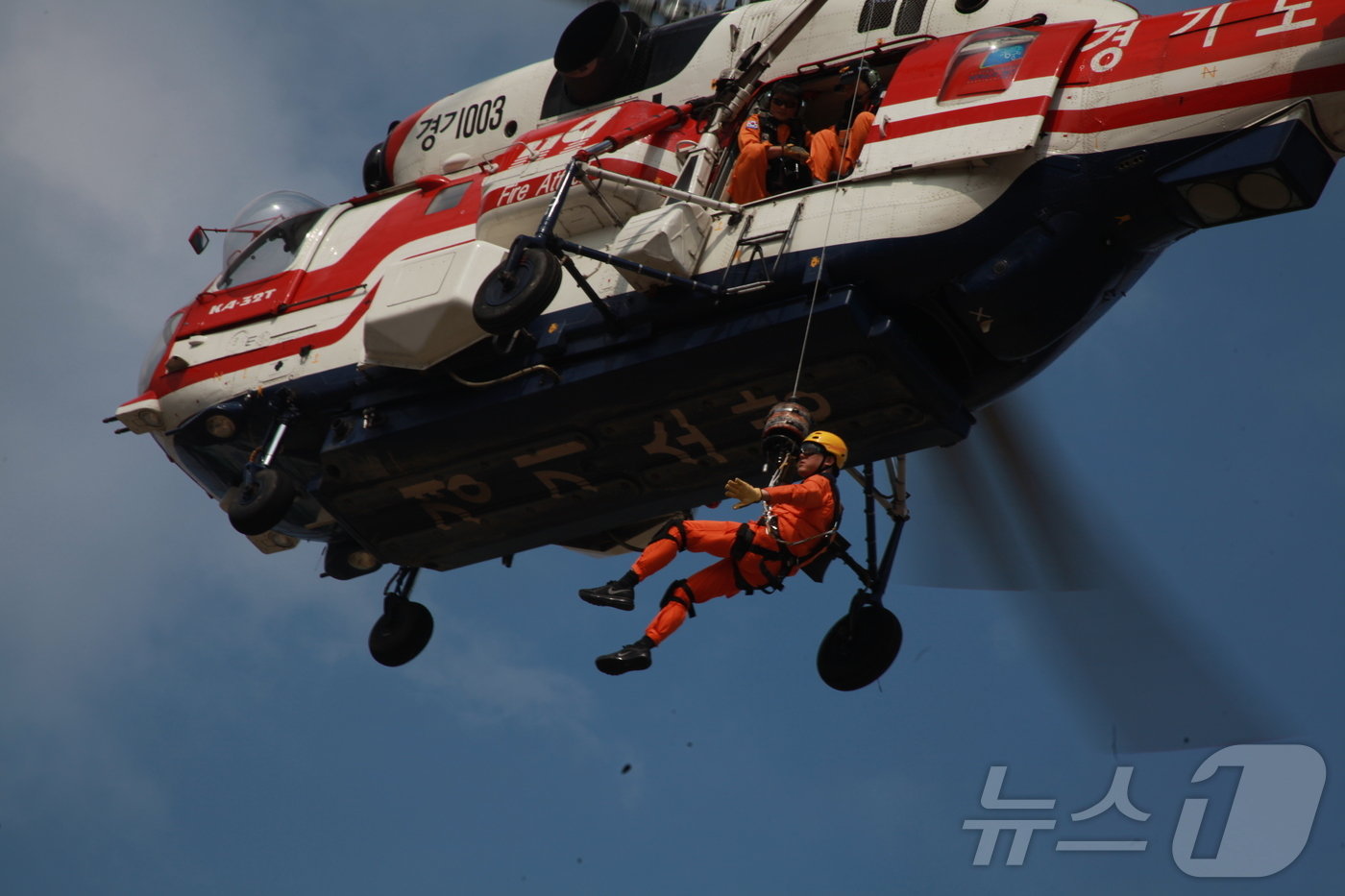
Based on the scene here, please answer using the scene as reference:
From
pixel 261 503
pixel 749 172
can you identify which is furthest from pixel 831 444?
pixel 261 503

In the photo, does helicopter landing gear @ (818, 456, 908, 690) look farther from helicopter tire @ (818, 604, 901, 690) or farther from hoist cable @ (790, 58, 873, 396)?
hoist cable @ (790, 58, 873, 396)

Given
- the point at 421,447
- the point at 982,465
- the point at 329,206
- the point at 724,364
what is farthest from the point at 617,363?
the point at 329,206

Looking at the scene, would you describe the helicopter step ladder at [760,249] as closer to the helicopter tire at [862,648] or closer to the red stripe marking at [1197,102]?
the red stripe marking at [1197,102]

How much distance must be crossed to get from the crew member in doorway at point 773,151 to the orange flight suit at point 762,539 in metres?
3.04

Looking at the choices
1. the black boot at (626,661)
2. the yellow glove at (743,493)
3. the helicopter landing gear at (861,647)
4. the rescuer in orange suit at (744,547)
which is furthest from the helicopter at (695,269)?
the black boot at (626,661)

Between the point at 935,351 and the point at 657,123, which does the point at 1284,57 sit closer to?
the point at 935,351

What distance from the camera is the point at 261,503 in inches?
696

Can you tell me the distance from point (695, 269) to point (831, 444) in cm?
209

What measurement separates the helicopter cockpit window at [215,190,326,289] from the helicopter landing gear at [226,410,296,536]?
102 inches

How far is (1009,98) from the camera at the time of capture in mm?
15266

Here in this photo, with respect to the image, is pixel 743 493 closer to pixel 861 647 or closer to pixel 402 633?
pixel 861 647

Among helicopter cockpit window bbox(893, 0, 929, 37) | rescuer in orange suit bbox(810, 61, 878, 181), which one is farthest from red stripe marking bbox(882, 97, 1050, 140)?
helicopter cockpit window bbox(893, 0, 929, 37)

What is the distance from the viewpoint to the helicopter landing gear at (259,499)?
1770cm

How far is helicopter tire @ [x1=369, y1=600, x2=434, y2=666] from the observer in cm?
1998
